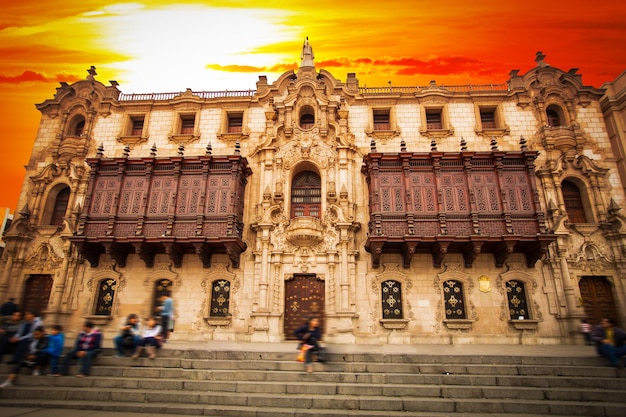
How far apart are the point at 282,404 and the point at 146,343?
5145mm

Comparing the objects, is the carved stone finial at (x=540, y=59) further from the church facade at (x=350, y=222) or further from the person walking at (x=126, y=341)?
the person walking at (x=126, y=341)

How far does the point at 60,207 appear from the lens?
20.3 meters

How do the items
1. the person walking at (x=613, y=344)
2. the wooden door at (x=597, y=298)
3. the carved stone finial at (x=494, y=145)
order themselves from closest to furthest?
the person walking at (x=613, y=344) < the wooden door at (x=597, y=298) < the carved stone finial at (x=494, y=145)

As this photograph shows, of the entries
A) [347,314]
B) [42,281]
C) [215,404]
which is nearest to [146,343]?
[215,404]

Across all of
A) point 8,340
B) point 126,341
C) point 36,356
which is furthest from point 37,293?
point 126,341

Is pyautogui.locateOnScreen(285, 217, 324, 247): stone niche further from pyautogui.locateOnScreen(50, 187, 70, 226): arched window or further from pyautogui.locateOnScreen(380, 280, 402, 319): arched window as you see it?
pyautogui.locateOnScreen(50, 187, 70, 226): arched window

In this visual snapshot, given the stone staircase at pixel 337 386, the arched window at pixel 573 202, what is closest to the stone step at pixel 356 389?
the stone staircase at pixel 337 386

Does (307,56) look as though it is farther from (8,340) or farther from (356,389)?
(8,340)

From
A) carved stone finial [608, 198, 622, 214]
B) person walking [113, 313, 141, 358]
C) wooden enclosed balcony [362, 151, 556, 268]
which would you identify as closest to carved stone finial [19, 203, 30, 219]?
person walking [113, 313, 141, 358]

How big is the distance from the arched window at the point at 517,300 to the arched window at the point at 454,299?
87.4 inches

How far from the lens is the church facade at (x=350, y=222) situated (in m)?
16.7

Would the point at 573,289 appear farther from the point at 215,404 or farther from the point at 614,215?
the point at 215,404

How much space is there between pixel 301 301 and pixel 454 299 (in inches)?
295

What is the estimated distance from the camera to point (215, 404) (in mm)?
8578
